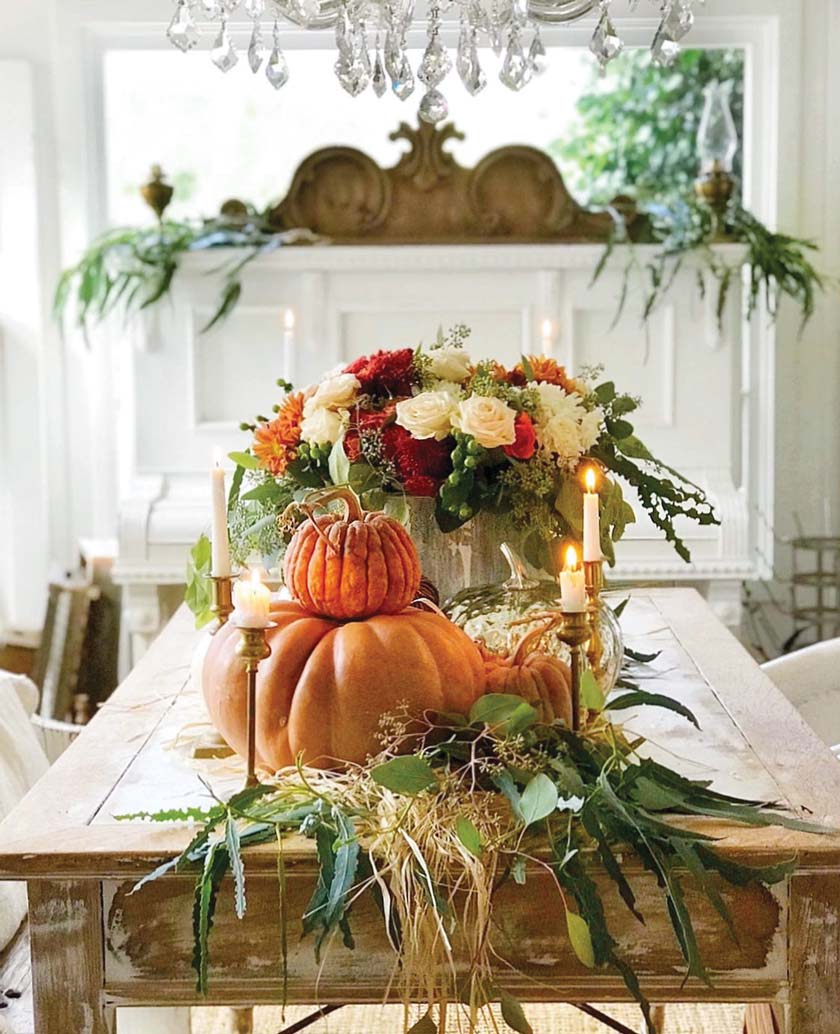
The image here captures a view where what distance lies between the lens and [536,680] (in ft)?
Result: 5.24

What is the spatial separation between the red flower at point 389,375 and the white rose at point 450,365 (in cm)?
3

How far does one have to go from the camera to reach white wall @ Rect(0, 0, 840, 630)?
389 centimetres

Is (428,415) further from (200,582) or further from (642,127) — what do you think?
(642,127)

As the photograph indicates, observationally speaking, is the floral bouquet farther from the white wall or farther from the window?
the window

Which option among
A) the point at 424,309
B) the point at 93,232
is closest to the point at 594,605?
the point at 424,309

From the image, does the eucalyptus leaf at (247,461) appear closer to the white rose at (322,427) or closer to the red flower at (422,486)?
the white rose at (322,427)

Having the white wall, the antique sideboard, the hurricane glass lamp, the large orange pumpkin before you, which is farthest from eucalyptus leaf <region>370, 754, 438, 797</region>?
the white wall

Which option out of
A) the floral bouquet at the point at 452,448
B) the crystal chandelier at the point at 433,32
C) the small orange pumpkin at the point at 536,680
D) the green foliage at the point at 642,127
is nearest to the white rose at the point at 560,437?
the floral bouquet at the point at 452,448

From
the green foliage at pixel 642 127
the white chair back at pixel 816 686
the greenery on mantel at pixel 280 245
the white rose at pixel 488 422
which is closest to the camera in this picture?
the white rose at pixel 488 422

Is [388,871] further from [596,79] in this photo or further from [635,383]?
[596,79]

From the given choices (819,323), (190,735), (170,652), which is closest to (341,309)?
(819,323)

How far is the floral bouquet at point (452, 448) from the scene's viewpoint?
1.83m

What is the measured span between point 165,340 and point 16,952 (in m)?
2.09

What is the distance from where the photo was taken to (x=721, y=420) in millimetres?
3729
